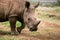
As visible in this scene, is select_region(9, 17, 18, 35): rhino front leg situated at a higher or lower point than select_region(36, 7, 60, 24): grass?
higher

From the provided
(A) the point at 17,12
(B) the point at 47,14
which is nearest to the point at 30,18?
(A) the point at 17,12

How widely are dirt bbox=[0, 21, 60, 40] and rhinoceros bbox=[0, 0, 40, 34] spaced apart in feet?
1.36

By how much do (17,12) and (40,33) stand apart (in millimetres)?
1653

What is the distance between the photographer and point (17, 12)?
36.0ft

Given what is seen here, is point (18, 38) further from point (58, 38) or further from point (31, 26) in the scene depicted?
point (58, 38)

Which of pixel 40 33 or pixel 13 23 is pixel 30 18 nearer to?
pixel 13 23

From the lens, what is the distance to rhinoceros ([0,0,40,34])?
11.0 meters

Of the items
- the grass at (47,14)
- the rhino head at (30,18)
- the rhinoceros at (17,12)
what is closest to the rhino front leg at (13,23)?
the rhinoceros at (17,12)

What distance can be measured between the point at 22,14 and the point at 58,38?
1.74 m

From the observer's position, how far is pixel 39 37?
11047 millimetres

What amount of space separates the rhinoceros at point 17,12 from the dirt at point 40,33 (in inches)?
16.3

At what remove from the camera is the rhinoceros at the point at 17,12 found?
1095 centimetres

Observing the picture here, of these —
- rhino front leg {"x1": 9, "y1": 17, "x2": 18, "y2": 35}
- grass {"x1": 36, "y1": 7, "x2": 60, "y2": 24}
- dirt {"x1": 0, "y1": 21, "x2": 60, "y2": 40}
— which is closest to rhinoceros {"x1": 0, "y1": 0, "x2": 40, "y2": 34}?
rhino front leg {"x1": 9, "y1": 17, "x2": 18, "y2": 35}

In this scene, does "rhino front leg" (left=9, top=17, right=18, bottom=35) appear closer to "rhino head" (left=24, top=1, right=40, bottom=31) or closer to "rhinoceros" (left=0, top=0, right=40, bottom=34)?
"rhinoceros" (left=0, top=0, right=40, bottom=34)
